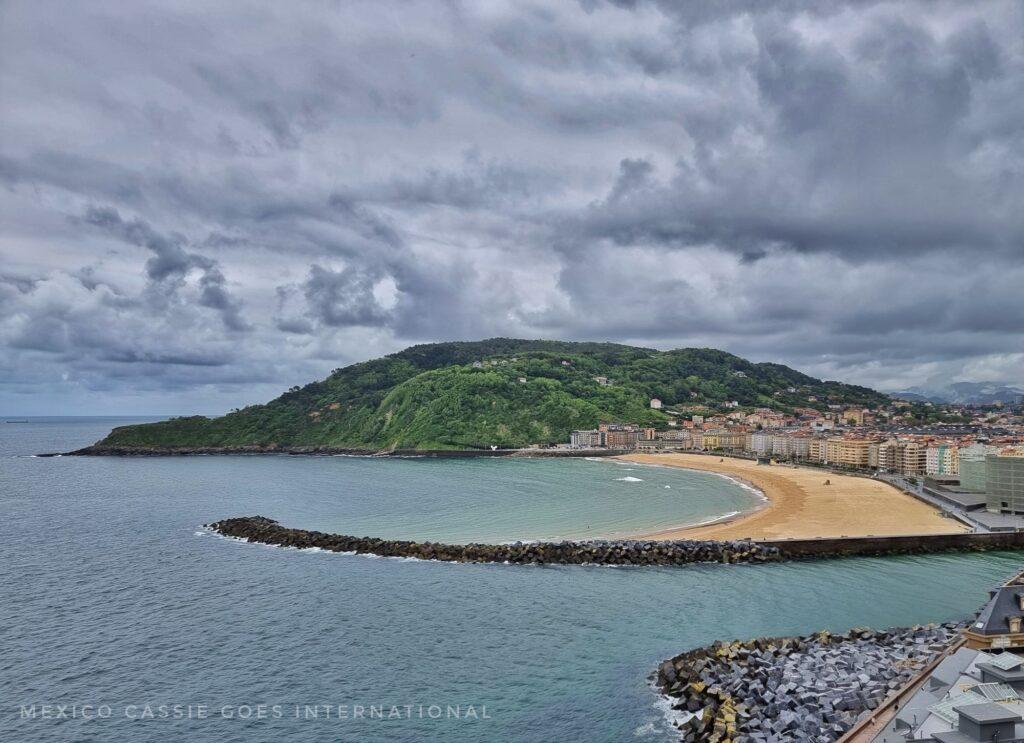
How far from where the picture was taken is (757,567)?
115 ft

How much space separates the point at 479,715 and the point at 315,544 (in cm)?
2533

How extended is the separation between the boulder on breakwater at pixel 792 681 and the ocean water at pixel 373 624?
4.01ft

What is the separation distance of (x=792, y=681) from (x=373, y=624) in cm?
1556

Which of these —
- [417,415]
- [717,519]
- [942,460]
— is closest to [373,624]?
[717,519]

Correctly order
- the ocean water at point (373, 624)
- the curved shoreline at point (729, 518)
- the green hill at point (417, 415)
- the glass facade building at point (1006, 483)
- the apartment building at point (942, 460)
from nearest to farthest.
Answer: the ocean water at point (373, 624), the curved shoreline at point (729, 518), the glass facade building at point (1006, 483), the apartment building at point (942, 460), the green hill at point (417, 415)

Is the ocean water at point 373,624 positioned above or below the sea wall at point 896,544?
below

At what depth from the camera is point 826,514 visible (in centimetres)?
4956

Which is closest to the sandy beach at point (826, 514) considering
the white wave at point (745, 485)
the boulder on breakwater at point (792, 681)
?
the white wave at point (745, 485)

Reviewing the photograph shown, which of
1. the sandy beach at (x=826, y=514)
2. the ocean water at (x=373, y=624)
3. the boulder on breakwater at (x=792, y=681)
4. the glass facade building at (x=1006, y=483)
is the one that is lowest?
the ocean water at (x=373, y=624)

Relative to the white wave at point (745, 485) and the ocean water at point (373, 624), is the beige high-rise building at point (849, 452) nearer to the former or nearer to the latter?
the white wave at point (745, 485)

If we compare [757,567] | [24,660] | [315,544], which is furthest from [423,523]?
[24,660]

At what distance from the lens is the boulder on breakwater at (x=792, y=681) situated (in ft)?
53.7

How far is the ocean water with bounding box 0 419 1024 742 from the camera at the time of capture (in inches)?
733

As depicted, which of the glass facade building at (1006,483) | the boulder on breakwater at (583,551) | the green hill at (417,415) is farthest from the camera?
the green hill at (417,415)
